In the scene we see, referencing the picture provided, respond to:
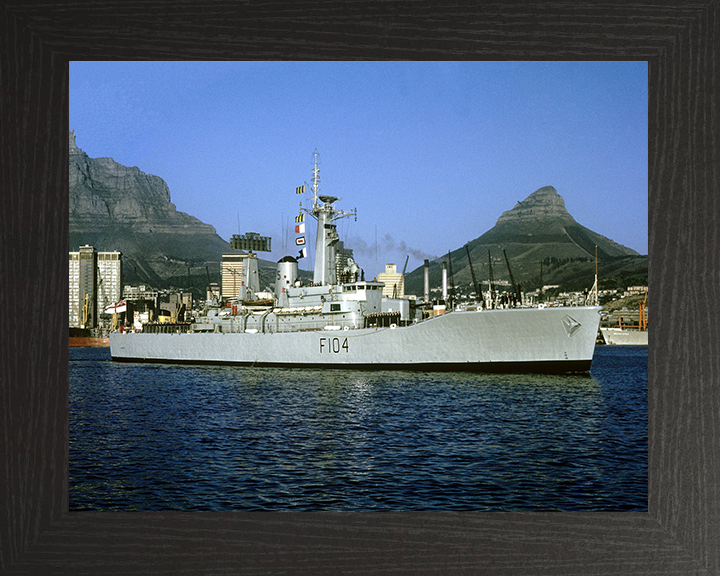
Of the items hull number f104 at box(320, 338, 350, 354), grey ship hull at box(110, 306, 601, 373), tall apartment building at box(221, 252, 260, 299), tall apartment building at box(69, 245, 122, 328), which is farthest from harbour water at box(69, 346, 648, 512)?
tall apartment building at box(69, 245, 122, 328)

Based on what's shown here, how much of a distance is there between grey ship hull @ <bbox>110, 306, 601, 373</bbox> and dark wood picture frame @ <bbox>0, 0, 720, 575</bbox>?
54.4ft

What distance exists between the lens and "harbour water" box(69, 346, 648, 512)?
6426mm

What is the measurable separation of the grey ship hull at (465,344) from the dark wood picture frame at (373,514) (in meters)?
16.6

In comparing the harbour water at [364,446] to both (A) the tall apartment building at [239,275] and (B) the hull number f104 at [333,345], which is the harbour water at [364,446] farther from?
(A) the tall apartment building at [239,275]

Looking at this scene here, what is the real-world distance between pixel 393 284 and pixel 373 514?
24.3 metres

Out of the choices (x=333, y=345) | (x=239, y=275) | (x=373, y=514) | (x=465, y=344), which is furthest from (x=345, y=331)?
(x=373, y=514)

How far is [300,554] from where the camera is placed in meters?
3.00

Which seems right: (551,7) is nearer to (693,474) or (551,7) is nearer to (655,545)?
(693,474)

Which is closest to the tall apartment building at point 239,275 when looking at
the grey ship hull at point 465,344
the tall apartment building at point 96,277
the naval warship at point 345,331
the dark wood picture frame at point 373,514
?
the naval warship at point 345,331

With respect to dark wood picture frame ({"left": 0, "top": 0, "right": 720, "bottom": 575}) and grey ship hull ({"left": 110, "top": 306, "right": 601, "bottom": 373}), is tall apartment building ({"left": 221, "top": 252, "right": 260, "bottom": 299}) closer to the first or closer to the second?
grey ship hull ({"left": 110, "top": 306, "right": 601, "bottom": 373})

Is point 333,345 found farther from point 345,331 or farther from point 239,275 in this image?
point 239,275

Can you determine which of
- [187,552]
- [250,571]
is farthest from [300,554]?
[187,552]

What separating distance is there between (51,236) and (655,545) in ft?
10.4

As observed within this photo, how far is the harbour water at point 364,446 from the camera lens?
6426 millimetres
